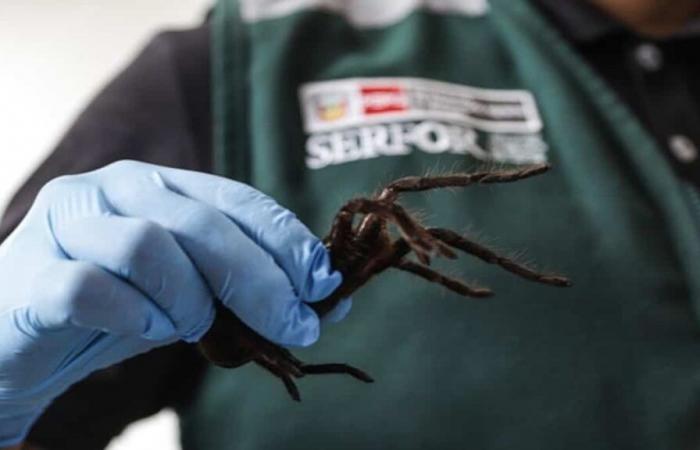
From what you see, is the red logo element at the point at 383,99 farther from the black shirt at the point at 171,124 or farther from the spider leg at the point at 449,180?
the spider leg at the point at 449,180

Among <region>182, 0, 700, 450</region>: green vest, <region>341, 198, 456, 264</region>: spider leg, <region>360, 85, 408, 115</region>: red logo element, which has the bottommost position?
<region>182, 0, 700, 450</region>: green vest

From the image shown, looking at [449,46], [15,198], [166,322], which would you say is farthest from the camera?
[449,46]

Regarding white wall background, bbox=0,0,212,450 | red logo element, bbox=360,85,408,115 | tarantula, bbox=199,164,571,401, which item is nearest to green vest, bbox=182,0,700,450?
red logo element, bbox=360,85,408,115

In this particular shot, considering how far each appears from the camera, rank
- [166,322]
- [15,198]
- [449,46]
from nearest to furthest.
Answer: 1. [166,322]
2. [15,198]
3. [449,46]

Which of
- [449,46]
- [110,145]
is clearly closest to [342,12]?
[449,46]

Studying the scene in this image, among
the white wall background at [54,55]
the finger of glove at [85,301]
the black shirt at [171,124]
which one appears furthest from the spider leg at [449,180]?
the white wall background at [54,55]

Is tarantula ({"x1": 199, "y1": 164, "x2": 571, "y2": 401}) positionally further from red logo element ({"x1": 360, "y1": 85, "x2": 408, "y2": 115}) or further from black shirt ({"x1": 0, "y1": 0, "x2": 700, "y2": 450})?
red logo element ({"x1": 360, "y1": 85, "x2": 408, "y2": 115})

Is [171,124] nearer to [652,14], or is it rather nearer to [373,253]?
[373,253]

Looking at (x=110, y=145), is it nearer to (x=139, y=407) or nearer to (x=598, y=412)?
(x=139, y=407)
